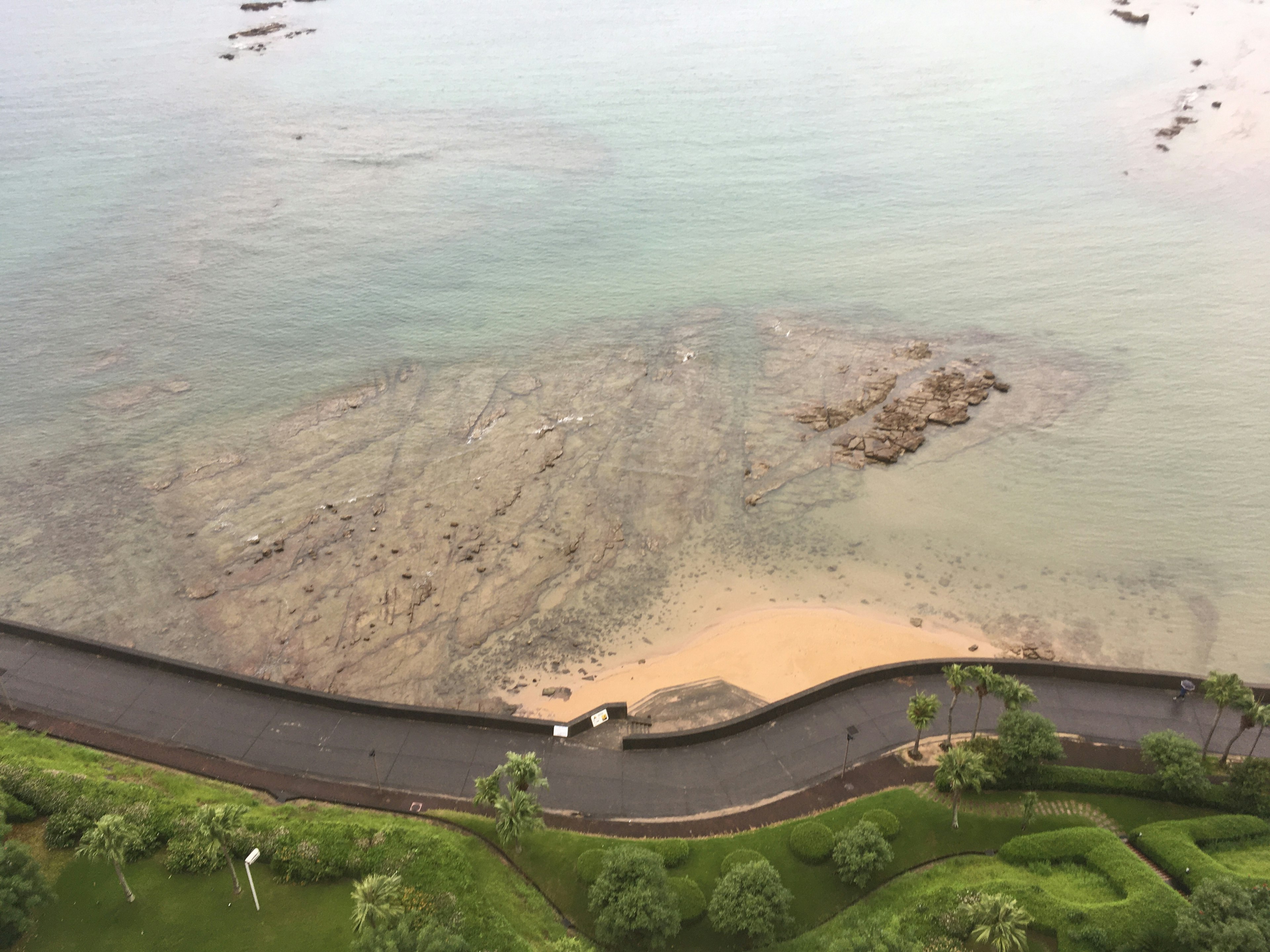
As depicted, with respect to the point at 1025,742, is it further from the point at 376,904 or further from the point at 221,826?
the point at 221,826

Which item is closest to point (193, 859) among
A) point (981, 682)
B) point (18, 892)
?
point (18, 892)

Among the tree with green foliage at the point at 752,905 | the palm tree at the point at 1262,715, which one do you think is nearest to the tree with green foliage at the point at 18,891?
the tree with green foliage at the point at 752,905

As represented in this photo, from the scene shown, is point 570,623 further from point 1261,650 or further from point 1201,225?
point 1201,225

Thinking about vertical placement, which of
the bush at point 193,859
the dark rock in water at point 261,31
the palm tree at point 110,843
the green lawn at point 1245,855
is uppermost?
the dark rock in water at point 261,31

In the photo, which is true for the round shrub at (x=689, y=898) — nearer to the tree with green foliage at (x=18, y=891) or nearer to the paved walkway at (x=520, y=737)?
the paved walkway at (x=520, y=737)

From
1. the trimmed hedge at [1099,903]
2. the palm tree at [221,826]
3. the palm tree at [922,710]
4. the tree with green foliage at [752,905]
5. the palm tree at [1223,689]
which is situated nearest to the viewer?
the trimmed hedge at [1099,903]

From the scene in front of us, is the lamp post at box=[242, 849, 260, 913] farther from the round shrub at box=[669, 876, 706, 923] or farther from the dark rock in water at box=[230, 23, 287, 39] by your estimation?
the dark rock in water at box=[230, 23, 287, 39]
